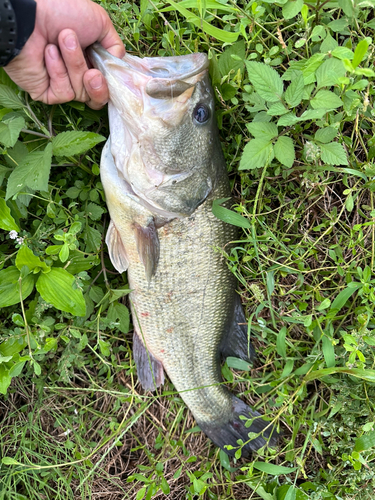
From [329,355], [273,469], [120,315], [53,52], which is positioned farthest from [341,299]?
[53,52]

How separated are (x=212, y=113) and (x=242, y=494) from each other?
229cm

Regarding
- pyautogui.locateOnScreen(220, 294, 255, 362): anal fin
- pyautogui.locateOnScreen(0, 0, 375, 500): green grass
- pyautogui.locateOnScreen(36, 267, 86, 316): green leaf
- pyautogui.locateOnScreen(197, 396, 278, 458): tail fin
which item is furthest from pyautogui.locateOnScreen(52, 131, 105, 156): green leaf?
pyautogui.locateOnScreen(197, 396, 278, 458): tail fin

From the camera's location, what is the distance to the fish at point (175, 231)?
152cm

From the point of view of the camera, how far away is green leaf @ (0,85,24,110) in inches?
63.4

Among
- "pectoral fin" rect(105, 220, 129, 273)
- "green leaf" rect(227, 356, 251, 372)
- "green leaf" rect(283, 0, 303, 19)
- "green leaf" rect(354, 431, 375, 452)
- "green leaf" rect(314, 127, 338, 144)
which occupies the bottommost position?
"green leaf" rect(354, 431, 375, 452)

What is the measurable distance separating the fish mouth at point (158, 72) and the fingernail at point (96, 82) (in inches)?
1.2

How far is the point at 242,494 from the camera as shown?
220 centimetres

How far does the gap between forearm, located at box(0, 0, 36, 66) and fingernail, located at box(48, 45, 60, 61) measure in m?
0.10

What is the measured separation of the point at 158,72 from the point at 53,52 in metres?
0.49

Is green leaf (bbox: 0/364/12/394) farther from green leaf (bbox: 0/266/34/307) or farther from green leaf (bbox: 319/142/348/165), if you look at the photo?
green leaf (bbox: 319/142/348/165)

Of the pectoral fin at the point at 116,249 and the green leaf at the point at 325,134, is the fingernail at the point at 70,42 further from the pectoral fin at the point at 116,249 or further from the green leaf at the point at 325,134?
the green leaf at the point at 325,134

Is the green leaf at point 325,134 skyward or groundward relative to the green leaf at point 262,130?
groundward

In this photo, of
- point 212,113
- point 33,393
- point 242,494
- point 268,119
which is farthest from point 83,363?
point 268,119

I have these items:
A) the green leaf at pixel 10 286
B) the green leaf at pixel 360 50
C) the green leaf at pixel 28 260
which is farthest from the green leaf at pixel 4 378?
the green leaf at pixel 360 50
